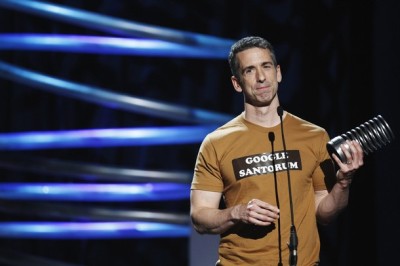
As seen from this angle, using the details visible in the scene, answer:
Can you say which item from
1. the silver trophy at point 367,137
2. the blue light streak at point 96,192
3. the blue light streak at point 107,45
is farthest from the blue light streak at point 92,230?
the silver trophy at point 367,137

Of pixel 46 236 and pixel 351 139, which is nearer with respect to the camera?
pixel 351 139

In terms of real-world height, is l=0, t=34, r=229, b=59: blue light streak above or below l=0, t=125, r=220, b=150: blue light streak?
above

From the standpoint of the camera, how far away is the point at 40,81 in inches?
196

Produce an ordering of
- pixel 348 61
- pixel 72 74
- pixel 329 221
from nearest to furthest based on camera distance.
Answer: pixel 329 221 < pixel 348 61 < pixel 72 74

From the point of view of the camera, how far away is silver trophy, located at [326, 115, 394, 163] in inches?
101

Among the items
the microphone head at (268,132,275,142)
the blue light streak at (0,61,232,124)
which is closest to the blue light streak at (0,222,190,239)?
the blue light streak at (0,61,232,124)

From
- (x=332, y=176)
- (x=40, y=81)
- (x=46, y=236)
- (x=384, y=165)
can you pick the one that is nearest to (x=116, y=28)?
(x=40, y=81)

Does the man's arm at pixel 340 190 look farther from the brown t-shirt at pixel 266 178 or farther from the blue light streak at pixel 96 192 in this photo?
the blue light streak at pixel 96 192

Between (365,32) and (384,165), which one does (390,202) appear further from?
(365,32)

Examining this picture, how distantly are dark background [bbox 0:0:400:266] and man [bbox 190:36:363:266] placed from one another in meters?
2.02

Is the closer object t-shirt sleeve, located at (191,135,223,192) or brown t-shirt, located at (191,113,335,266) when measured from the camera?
brown t-shirt, located at (191,113,335,266)

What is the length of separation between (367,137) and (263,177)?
43 cm

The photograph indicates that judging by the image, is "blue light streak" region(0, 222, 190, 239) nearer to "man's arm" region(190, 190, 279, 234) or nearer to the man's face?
"man's arm" region(190, 190, 279, 234)

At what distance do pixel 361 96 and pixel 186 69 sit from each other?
123 centimetres
